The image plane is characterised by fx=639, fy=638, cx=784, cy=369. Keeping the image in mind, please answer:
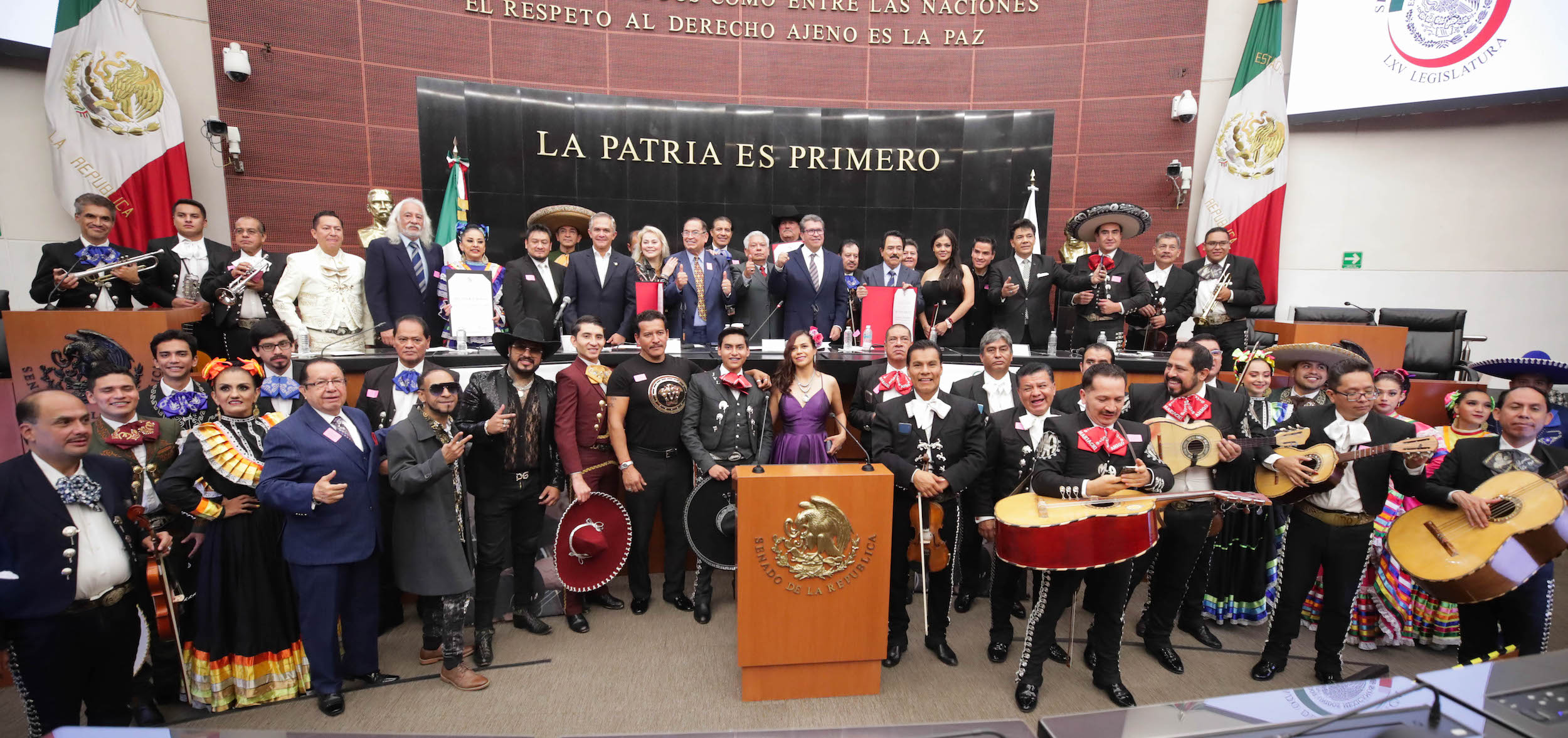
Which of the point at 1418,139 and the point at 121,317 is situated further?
the point at 1418,139

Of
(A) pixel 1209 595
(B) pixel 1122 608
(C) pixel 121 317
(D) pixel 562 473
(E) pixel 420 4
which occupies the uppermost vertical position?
(E) pixel 420 4

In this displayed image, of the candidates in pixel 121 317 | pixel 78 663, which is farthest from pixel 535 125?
pixel 78 663

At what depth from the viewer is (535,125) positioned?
26.4 ft

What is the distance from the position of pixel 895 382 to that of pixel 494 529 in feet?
8.55

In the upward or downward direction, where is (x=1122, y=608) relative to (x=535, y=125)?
downward

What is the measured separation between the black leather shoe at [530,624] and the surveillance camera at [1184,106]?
987 cm

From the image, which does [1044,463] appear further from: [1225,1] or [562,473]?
[1225,1]

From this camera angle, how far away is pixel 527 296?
5.55 m

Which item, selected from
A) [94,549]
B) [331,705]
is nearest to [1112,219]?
[331,705]

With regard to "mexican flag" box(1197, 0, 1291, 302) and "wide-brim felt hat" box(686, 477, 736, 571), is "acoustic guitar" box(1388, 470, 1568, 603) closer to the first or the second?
"wide-brim felt hat" box(686, 477, 736, 571)

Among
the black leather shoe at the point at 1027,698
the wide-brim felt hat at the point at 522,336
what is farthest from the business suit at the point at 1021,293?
the wide-brim felt hat at the point at 522,336

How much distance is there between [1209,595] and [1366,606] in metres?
0.89

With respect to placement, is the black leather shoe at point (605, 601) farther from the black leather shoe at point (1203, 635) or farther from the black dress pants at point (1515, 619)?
the black dress pants at point (1515, 619)

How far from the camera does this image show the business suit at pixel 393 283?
5031 millimetres
